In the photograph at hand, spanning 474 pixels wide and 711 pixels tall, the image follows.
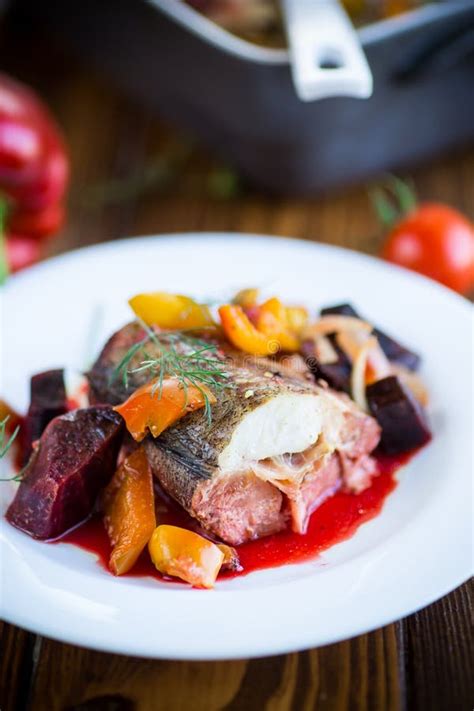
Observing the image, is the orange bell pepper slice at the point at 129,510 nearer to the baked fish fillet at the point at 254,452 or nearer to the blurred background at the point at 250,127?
the baked fish fillet at the point at 254,452

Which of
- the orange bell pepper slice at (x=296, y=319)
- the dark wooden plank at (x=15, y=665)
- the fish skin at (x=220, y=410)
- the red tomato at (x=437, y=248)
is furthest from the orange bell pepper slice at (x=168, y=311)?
the red tomato at (x=437, y=248)

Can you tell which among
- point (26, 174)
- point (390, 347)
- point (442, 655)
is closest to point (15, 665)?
point (442, 655)

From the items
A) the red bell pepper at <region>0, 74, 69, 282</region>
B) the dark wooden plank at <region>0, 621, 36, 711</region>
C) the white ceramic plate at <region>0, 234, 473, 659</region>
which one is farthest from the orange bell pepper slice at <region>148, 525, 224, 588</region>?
the red bell pepper at <region>0, 74, 69, 282</region>

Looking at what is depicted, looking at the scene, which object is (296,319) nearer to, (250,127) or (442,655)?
(442,655)

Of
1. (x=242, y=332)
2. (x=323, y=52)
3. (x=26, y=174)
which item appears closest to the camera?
(x=242, y=332)

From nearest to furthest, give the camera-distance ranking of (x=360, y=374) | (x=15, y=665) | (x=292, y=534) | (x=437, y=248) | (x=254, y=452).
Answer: (x=15, y=665) < (x=254, y=452) < (x=292, y=534) < (x=360, y=374) < (x=437, y=248)

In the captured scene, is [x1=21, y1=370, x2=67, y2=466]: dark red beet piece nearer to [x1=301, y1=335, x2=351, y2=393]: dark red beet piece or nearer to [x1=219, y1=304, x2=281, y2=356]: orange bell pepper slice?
[x1=219, y1=304, x2=281, y2=356]: orange bell pepper slice

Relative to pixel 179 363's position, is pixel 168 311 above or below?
above
